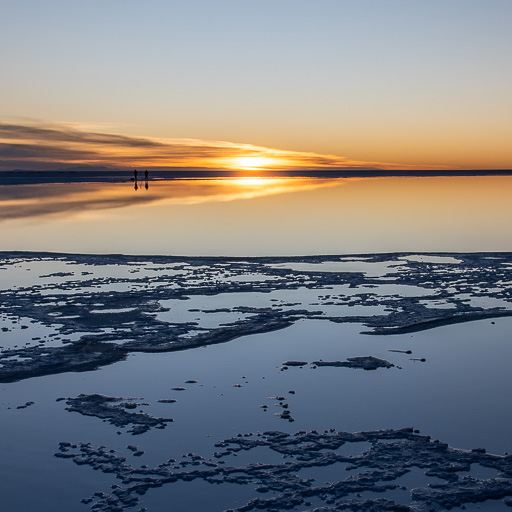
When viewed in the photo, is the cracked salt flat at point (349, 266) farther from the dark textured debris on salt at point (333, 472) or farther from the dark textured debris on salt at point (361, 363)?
the dark textured debris on salt at point (333, 472)

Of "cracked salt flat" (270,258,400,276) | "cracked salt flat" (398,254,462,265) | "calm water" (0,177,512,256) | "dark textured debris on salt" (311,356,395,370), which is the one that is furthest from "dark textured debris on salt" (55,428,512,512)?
"calm water" (0,177,512,256)

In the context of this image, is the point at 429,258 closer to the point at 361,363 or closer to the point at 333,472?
the point at 361,363

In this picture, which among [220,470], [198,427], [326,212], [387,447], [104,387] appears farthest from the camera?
[326,212]

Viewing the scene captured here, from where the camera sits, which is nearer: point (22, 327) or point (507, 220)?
point (22, 327)

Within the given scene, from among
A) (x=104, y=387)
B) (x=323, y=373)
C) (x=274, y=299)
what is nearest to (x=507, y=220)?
(x=274, y=299)

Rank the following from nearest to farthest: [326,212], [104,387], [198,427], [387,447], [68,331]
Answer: [387,447] < [198,427] < [104,387] < [68,331] < [326,212]

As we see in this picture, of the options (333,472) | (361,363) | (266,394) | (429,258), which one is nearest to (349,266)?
(429,258)

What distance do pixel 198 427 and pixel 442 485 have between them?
2.38 metres


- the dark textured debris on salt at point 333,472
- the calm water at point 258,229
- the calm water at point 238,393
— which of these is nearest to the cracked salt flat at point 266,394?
the calm water at point 238,393

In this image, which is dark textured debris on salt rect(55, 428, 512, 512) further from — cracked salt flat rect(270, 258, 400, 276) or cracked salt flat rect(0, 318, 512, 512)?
cracked salt flat rect(270, 258, 400, 276)

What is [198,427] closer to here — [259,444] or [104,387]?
[259,444]

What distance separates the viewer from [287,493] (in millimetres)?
5172

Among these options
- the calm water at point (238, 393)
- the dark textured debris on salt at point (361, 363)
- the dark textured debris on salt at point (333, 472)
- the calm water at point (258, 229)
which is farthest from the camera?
the calm water at point (258, 229)

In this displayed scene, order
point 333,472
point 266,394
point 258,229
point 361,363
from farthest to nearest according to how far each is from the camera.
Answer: point 258,229
point 361,363
point 266,394
point 333,472
